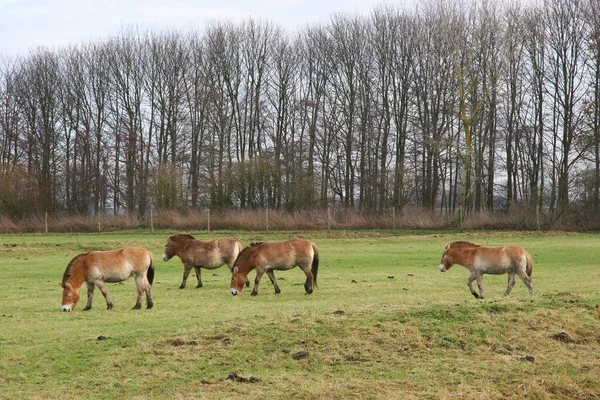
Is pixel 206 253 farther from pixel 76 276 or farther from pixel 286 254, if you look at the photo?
pixel 76 276

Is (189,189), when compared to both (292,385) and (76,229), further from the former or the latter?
(292,385)

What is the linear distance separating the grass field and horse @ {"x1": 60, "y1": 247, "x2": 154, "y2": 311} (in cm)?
53

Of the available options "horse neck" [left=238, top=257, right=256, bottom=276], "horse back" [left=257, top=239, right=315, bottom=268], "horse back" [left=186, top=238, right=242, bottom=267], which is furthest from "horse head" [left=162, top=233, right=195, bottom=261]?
"horse back" [left=257, top=239, right=315, bottom=268]

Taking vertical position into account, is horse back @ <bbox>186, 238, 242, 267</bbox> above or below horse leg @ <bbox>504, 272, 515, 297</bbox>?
above

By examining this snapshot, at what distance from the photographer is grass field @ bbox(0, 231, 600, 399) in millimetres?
10523

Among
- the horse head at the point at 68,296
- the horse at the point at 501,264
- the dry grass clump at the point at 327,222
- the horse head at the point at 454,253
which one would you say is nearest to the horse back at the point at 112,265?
the horse head at the point at 68,296

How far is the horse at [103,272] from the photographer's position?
1677cm

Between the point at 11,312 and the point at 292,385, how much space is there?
890 cm

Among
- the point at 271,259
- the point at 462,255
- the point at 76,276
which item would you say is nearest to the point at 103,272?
the point at 76,276

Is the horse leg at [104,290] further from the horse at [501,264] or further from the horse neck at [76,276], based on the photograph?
the horse at [501,264]

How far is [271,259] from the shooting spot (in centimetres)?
1948

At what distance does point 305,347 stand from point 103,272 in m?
6.63

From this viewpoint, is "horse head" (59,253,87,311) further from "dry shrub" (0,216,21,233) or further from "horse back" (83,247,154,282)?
"dry shrub" (0,216,21,233)

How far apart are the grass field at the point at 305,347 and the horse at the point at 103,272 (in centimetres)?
53
